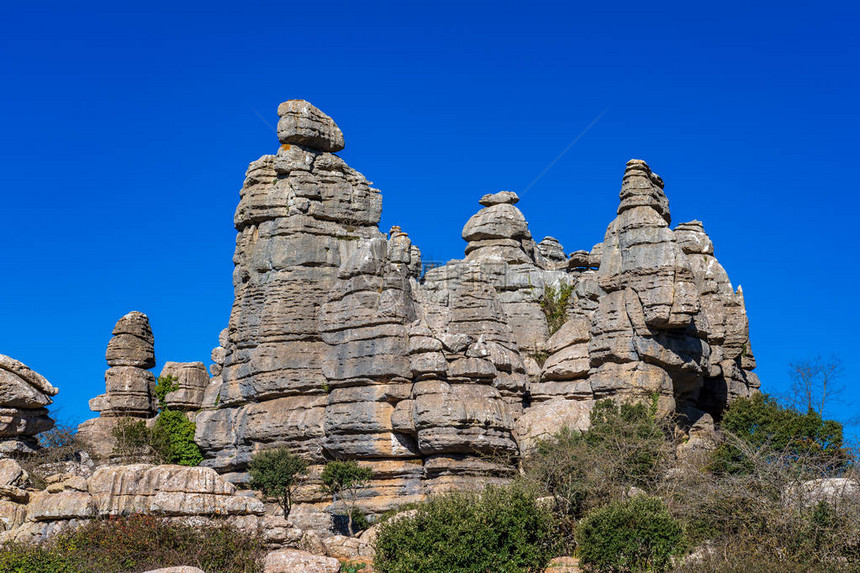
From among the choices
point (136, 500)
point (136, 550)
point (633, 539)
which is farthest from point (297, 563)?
point (633, 539)

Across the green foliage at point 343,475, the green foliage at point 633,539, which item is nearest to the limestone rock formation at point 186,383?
the green foliage at point 343,475

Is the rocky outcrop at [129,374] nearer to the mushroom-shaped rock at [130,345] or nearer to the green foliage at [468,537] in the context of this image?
the mushroom-shaped rock at [130,345]

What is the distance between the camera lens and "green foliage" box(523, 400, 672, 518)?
29875 millimetres

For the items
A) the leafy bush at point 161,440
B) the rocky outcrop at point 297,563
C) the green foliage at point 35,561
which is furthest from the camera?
the leafy bush at point 161,440

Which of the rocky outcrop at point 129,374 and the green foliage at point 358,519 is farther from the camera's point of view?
the rocky outcrop at point 129,374

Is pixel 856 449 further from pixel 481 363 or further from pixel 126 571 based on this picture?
pixel 126 571

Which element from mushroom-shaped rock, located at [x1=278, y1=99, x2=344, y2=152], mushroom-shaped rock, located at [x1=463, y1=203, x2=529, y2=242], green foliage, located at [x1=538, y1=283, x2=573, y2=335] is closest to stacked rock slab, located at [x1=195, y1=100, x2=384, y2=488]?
mushroom-shaped rock, located at [x1=278, y1=99, x2=344, y2=152]

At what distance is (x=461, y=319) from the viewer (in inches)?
1608

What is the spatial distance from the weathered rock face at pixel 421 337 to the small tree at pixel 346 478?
0.72m

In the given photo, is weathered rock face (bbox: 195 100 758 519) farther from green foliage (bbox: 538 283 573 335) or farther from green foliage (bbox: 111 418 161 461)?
green foliage (bbox: 111 418 161 461)

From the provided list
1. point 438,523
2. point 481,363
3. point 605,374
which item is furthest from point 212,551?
point 605,374

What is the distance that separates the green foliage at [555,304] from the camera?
150 feet

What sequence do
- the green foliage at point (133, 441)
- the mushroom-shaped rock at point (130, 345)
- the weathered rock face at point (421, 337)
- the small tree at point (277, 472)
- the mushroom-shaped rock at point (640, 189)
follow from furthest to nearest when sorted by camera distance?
the mushroom-shaped rock at point (130, 345), the green foliage at point (133, 441), the mushroom-shaped rock at point (640, 189), the small tree at point (277, 472), the weathered rock face at point (421, 337)

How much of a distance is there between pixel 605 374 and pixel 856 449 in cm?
1227
